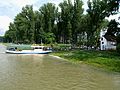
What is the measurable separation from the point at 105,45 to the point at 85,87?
7231 centimetres

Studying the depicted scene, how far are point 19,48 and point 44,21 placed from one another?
33867mm

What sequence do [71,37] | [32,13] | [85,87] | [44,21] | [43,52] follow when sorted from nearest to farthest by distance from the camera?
[85,87], [43,52], [71,37], [44,21], [32,13]

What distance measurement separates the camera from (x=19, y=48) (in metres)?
86.8

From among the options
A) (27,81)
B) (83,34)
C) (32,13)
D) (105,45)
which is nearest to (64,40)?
(83,34)

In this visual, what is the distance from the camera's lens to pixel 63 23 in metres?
111

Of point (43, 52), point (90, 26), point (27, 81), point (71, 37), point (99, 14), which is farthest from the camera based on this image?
point (71, 37)

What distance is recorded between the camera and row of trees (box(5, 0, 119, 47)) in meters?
94.9

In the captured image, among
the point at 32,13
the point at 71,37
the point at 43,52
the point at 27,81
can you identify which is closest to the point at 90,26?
the point at 71,37

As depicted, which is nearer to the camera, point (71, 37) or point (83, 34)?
point (71, 37)

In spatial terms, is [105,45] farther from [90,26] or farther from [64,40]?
[64,40]

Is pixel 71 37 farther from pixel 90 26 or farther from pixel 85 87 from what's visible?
pixel 85 87

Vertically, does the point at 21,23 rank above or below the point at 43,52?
above

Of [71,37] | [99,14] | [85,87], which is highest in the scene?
[99,14]

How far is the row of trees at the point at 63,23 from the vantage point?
94900mm
